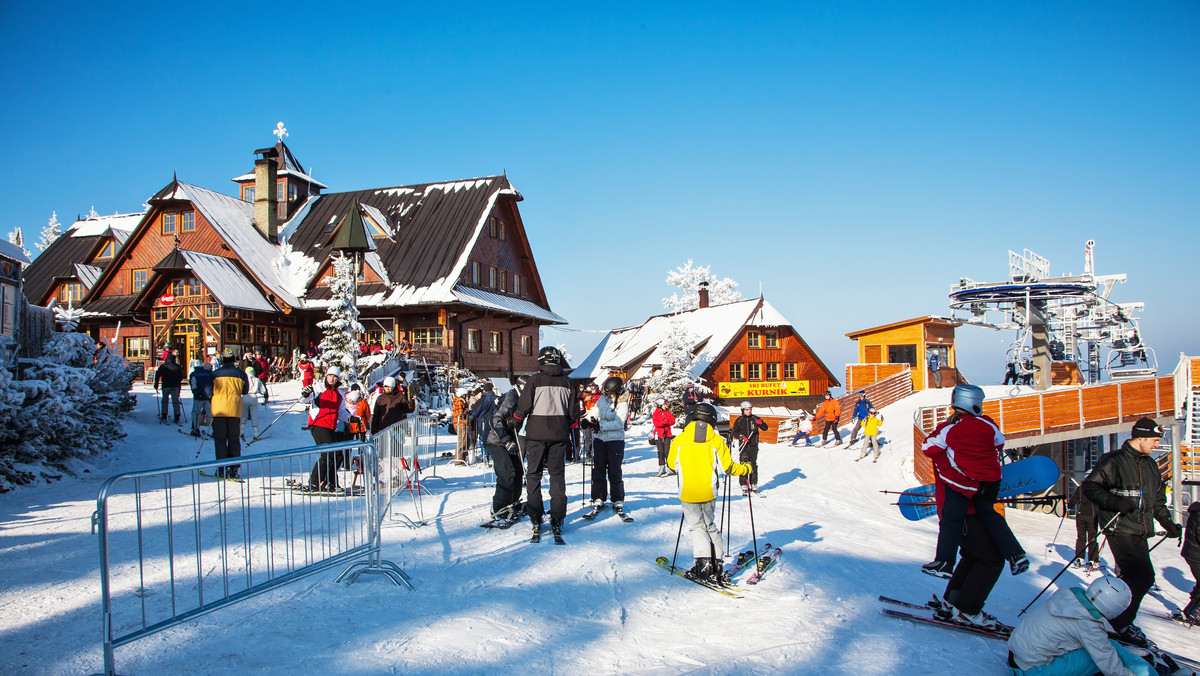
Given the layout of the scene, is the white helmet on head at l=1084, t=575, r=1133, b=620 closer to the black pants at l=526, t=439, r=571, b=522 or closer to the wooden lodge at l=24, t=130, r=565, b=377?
the black pants at l=526, t=439, r=571, b=522

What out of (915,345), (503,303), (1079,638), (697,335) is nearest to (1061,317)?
(915,345)

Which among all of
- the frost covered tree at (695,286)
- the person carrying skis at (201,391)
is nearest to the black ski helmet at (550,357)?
the person carrying skis at (201,391)

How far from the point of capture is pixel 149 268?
30.7 meters

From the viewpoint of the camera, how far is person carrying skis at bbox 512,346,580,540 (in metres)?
7.27

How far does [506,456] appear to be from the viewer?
8.16 meters

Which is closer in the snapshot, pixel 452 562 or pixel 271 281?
pixel 452 562

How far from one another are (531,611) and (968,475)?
3573 millimetres

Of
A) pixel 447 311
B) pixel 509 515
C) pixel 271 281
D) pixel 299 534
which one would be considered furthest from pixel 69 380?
pixel 271 281

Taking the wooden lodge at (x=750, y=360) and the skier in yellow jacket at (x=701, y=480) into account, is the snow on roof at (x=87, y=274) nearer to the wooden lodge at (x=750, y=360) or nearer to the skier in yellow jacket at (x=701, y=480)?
the wooden lodge at (x=750, y=360)

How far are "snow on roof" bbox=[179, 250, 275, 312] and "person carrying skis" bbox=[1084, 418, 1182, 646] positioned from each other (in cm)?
2742

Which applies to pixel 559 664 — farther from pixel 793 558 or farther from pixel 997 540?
pixel 793 558

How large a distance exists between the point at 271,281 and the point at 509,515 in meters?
25.6

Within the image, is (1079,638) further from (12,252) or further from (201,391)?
(12,252)

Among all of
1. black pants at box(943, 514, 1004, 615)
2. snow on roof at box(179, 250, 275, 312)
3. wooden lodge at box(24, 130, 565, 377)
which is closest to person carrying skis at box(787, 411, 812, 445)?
wooden lodge at box(24, 130, 565, 377)
